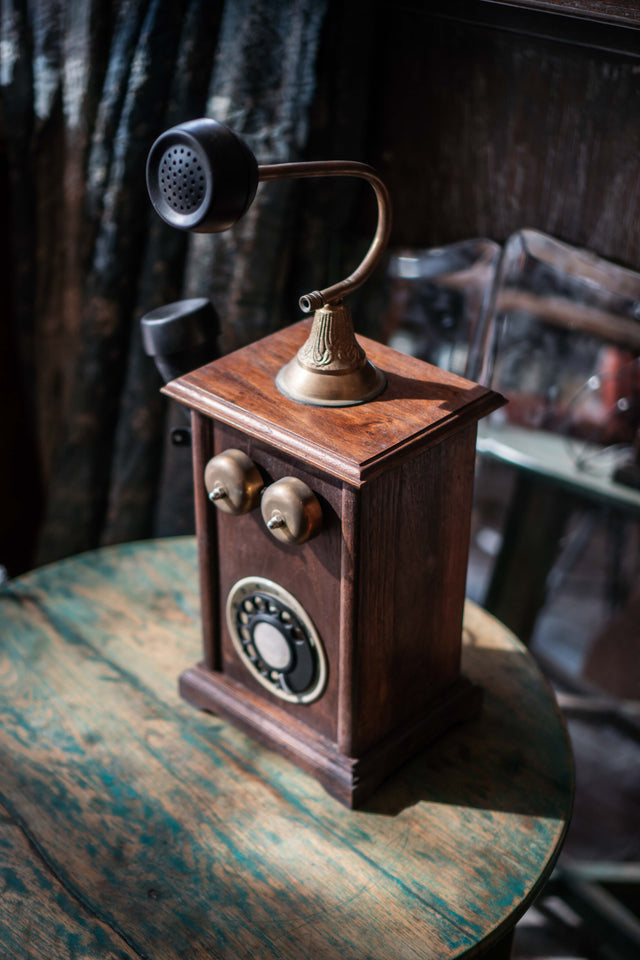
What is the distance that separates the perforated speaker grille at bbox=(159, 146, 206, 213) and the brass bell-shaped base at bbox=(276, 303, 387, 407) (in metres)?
0.17

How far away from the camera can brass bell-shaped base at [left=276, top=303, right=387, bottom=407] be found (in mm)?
864

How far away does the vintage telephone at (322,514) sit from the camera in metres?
0.83

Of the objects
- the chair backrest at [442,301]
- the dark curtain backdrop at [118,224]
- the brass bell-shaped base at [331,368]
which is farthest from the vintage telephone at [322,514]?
the chair backrest at [442,301]

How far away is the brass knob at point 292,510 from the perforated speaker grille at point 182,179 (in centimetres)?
27

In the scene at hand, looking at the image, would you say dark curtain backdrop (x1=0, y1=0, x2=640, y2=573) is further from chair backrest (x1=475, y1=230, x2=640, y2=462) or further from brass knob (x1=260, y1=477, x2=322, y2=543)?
brass knob (x1=260, y1=477, x2=322, y2=543)

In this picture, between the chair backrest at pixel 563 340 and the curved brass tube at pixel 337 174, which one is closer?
the curved brass tube at pixel 337 174

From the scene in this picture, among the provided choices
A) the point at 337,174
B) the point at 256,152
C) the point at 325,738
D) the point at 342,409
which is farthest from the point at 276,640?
the point at 256,152

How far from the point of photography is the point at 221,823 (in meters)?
0.96

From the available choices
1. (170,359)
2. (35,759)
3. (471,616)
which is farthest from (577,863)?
(170,359)

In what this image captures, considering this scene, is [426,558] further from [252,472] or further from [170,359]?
Answer: [170,359]

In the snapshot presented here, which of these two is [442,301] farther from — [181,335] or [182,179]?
[182,179]

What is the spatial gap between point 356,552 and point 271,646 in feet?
0.70

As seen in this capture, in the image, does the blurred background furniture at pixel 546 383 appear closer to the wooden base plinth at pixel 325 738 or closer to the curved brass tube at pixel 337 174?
the curved brass tube at pixel 337 174

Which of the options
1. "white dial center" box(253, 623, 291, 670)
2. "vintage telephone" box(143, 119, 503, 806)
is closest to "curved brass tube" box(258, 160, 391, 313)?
"vintage telephone" box(143, 119, 503, 806)
